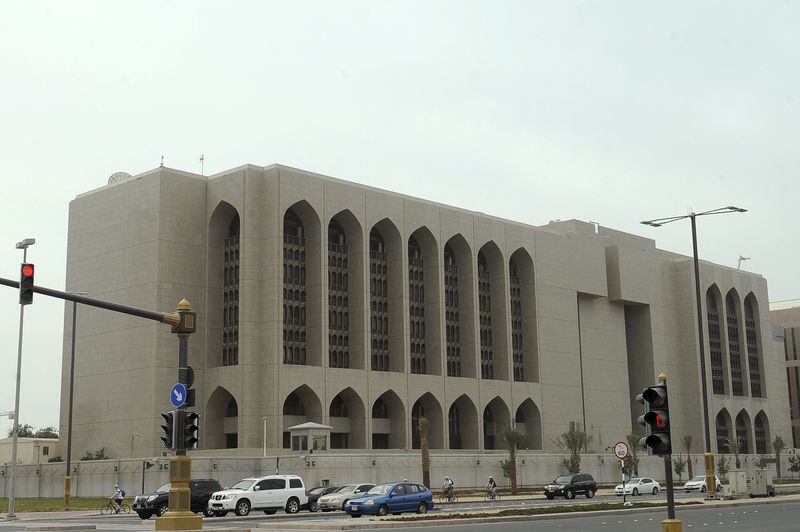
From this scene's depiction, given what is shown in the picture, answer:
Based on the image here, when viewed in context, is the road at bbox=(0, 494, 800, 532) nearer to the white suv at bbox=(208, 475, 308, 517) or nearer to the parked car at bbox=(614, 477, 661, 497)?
the white suv at bbox=(208, 475, 308, 517)

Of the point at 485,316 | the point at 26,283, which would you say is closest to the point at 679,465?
the point at 485,316

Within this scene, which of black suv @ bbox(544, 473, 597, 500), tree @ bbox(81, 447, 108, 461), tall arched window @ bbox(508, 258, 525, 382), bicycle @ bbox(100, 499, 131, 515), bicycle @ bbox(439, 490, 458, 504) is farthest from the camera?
tall arched window @ bbox(508, 258, 525, 382)

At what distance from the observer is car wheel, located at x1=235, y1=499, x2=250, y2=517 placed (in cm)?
4303

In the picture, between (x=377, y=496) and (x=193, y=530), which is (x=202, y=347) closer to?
(x=377, y=496)

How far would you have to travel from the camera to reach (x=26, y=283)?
2286 cm

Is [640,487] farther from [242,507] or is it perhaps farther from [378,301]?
[242,507]

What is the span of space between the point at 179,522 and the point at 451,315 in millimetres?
67310

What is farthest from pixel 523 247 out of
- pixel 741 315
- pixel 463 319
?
pixel 741 315

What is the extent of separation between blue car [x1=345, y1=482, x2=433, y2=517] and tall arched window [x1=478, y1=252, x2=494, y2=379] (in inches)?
2020

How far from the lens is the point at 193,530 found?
78.6ft

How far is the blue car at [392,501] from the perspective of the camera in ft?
127

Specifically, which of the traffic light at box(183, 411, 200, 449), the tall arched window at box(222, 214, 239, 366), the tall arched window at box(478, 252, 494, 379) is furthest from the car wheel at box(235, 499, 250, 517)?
the tall arched window at box(478, 252, 494, 379)

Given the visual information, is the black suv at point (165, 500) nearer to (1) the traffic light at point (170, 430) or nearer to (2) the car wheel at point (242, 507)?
(2) the car wheel at point (242, 507)

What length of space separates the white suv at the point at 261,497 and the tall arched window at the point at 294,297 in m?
31.3
